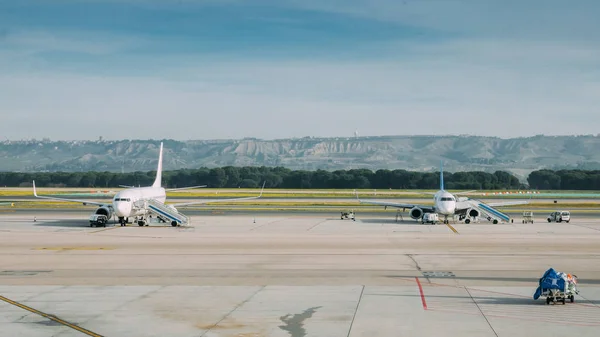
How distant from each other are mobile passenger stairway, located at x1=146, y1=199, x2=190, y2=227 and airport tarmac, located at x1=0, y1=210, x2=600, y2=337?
7.72 meters

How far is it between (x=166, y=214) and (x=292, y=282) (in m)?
43.4

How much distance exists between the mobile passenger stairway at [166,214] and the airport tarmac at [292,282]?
7.72 meters

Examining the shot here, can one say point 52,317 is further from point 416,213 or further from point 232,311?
point 416,213

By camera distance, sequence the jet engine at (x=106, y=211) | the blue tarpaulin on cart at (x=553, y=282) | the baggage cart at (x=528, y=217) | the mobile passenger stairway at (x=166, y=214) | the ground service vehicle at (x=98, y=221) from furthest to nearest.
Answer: the baggage cart at (x=528, y=217)
the mobile passenger stairway at (x=166, y=214)
the jet engine at (x=106, y=211)
the ground service vehicle at (x=98, y=221)
the blue tarpaulin on cart at (x=553, y=282)

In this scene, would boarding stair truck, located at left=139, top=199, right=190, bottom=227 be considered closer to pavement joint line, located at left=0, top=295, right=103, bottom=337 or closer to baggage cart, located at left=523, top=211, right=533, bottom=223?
baggage cart, located at left=523, top=211, right=533, bottom=223

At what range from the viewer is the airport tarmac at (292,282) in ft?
94.5

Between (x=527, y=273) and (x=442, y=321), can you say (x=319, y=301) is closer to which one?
(x=442, y=321)

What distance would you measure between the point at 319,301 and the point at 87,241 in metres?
34.2

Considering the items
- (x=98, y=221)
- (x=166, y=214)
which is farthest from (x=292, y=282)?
(x=166, y=214)

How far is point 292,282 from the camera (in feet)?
129

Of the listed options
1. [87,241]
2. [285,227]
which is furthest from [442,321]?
[285,227]

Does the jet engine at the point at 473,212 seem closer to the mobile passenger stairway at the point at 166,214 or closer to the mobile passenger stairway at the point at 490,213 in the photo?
the mobile passenger stairway at the point at 490,213

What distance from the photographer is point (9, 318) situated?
30.0m

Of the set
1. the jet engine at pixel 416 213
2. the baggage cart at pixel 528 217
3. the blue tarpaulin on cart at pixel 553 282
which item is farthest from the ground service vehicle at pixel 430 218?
the blue tarpaulin on cart at pixel 553 282
